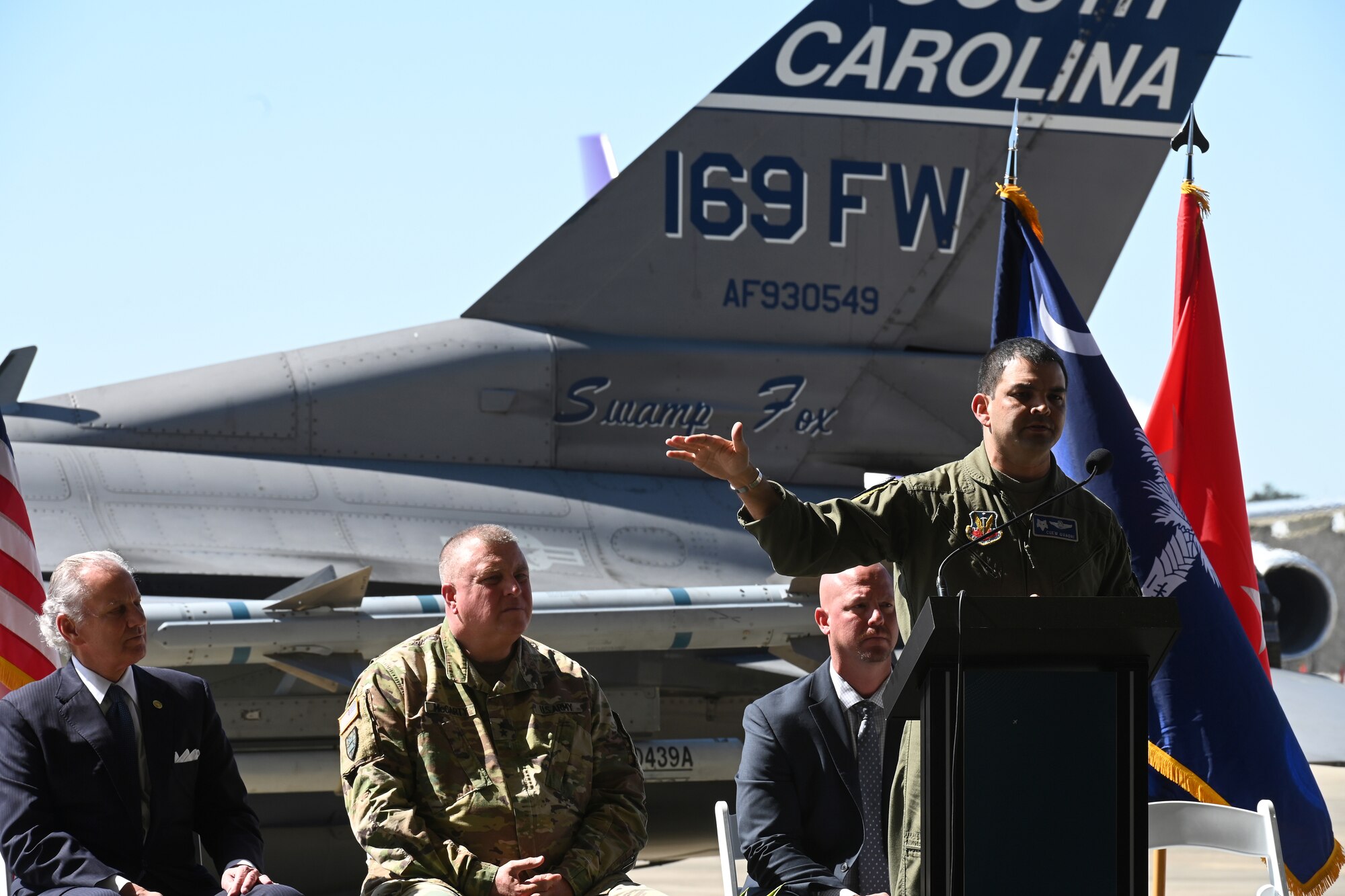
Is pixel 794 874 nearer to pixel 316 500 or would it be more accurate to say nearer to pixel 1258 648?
pixel 1258 648

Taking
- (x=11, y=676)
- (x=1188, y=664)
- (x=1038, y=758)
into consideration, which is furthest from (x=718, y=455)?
(x=11, y=676)

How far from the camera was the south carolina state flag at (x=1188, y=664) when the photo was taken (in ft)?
14.5

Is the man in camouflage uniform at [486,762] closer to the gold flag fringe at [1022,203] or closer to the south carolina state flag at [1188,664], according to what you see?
the south carolina state flag at [1188,664]

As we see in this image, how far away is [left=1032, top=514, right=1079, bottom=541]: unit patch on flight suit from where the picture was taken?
2.92 metres

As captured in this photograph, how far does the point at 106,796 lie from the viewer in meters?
3.41

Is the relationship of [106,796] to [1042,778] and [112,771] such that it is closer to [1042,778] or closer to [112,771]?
[112,771]

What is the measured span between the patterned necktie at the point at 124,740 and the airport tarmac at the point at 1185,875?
3.09m

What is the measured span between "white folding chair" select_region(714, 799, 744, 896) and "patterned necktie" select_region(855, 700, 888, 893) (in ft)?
1.02

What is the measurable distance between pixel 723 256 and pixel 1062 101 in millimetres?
2546

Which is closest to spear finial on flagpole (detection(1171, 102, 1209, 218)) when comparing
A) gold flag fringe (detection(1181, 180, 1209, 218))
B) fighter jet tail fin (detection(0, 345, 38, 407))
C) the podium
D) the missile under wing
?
gold flag fringe (detection(1181, 180, 1209, 218))

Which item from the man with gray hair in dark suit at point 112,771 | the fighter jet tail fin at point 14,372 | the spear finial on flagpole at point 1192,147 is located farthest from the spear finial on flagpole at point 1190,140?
the fighter jet tail fin at point 14,372

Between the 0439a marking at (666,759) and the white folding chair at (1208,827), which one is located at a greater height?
the white folding chair at (1208,827)

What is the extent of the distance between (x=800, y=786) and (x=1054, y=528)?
1.01m

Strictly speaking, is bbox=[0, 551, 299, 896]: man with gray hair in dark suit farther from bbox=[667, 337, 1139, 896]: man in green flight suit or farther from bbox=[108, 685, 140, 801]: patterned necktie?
bbox=[667, 337, 1139, 896]: man in green flight suit
